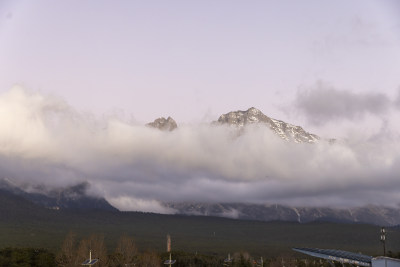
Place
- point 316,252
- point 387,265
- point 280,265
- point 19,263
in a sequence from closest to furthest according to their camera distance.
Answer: point 387,265 → point 316,252 → point 19,263 → point 280,265

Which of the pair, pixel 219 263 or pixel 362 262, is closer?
pixel 362 262

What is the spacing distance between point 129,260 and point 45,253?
23.1 m

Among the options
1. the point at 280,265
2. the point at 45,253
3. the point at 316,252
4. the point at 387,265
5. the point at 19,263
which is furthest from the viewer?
the point at 280,265

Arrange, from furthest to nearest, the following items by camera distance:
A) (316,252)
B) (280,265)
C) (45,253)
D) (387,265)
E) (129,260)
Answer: (280,265), (129,260), (45,253), (316,252), (387,265)

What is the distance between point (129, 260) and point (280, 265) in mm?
48739

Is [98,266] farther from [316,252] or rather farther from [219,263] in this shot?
[316,252]

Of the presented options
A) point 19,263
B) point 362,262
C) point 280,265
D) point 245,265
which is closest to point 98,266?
Result: point 19,263

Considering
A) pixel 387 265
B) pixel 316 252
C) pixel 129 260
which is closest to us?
pixel 387 265

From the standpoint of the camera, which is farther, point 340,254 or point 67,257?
point 67,257

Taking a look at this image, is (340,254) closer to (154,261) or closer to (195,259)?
(154,261)

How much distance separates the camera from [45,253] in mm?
143750

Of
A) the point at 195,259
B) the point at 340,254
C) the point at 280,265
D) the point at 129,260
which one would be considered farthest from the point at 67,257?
the point at 340,254

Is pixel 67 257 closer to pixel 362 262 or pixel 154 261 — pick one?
pixel 154 261

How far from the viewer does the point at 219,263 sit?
177 m
